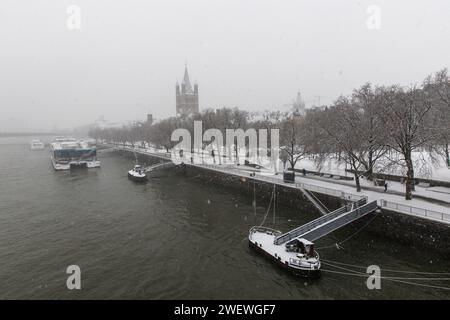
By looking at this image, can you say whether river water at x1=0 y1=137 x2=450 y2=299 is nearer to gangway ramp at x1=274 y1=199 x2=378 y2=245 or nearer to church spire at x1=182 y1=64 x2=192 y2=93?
gangway ramp at x1=274 y1=199 x2=378 y2=245

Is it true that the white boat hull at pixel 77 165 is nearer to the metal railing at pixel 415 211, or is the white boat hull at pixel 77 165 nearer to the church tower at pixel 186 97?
the metal railing at pixel 415 211

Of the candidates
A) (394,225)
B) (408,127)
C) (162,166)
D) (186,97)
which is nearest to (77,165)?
(162,166)

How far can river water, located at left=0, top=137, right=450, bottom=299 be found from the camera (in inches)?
735

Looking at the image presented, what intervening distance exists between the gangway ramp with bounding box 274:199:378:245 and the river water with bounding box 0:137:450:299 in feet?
4.46

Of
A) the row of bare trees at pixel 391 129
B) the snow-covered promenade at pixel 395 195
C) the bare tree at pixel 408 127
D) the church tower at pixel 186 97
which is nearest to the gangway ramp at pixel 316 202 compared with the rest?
the snow-covered promenade at pixel 395 195

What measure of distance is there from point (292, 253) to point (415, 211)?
10681 millimetres

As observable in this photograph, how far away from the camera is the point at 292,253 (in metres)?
21.7

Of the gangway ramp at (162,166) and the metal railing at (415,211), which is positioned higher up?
the metal railing at (415,211)

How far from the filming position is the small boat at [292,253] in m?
19.7

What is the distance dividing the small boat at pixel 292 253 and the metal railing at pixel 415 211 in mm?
9288

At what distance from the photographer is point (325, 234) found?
25016 mm

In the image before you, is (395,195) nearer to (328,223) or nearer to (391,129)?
(391,129)

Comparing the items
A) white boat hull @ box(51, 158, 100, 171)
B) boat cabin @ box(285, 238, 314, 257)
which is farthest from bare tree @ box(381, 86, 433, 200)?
white boat hull @ box(51, 158, 100, 171)
